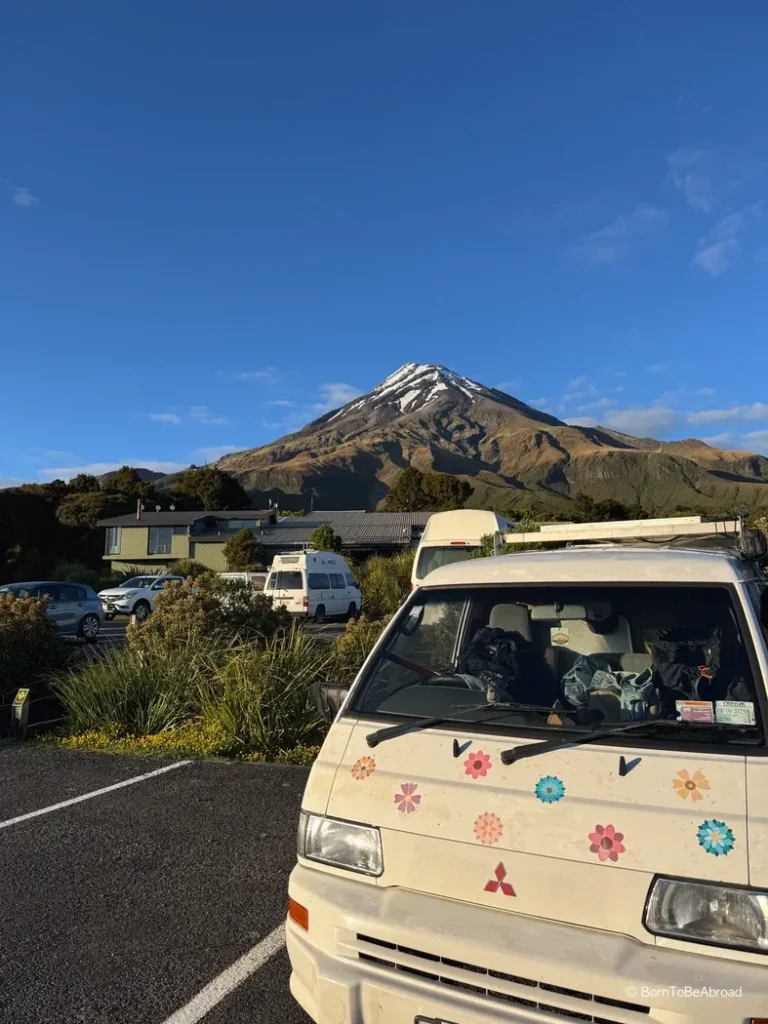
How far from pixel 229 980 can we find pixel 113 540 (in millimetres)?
56397

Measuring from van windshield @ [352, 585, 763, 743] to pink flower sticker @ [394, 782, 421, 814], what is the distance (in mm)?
388

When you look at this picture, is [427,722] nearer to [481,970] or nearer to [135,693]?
[481,970]

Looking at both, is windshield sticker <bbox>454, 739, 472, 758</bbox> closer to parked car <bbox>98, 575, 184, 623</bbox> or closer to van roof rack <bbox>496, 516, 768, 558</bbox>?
van roof rack <bbox>496, 516, 768, 558</bbox>

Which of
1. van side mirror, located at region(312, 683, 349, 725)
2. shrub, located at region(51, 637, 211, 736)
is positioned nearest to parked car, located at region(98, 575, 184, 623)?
shrub, located at region(51, 637, 211, 736)

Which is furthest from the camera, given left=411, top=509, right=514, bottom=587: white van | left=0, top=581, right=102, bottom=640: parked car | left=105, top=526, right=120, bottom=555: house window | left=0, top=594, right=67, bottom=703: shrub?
left=105, top=526, right=120, bottom=555: house window

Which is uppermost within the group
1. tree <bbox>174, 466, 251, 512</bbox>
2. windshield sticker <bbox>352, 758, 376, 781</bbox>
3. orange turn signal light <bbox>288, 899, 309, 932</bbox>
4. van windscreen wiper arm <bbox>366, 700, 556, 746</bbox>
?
tree <bbox>174, 466, 251, 512</bbox>

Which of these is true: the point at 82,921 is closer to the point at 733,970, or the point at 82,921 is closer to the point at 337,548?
the point at 733,970

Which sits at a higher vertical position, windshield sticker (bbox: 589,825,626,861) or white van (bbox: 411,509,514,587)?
white van (bbox: 411,509,514,587)

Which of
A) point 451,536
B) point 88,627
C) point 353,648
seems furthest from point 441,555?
point 88,627

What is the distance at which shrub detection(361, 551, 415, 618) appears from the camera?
20.4m

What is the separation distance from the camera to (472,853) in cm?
243

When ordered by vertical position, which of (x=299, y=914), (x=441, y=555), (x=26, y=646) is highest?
(x=441, y=555)

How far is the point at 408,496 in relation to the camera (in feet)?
341

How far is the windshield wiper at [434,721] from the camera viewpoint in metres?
2.83
